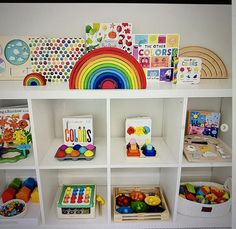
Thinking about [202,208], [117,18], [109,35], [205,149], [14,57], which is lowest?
[202,208]

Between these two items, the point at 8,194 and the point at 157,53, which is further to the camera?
the point at 8,194

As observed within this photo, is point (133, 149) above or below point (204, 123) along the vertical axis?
below

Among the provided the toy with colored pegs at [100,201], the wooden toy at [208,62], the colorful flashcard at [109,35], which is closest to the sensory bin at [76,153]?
the toy with colored pegs at [100,201]

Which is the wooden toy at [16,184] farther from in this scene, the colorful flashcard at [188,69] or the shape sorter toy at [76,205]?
the colorful flashcard at [188,69]

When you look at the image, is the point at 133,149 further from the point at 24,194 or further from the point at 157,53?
the point at 24,194

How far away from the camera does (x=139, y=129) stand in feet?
4.36

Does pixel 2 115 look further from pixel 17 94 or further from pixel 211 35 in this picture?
pixel 211 35

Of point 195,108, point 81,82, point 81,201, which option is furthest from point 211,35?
point 81,201

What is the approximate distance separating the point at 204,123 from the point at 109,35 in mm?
752

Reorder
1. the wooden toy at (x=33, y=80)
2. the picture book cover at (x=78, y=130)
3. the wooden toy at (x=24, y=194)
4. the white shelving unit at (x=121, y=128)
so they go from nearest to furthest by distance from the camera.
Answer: the white shelving unit at (x=121, y=128) → the wooden toy at (x=33, y=80) → the picture book cover at (x=78, y=130) → the wooden toy at (x=24, y=194)

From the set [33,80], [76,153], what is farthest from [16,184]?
[33,80]

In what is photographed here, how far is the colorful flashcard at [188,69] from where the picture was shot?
3.79ft

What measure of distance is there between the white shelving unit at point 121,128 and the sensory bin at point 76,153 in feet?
0.09

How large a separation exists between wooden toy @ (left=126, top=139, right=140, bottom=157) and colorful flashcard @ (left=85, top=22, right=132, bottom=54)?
50 centimetres
